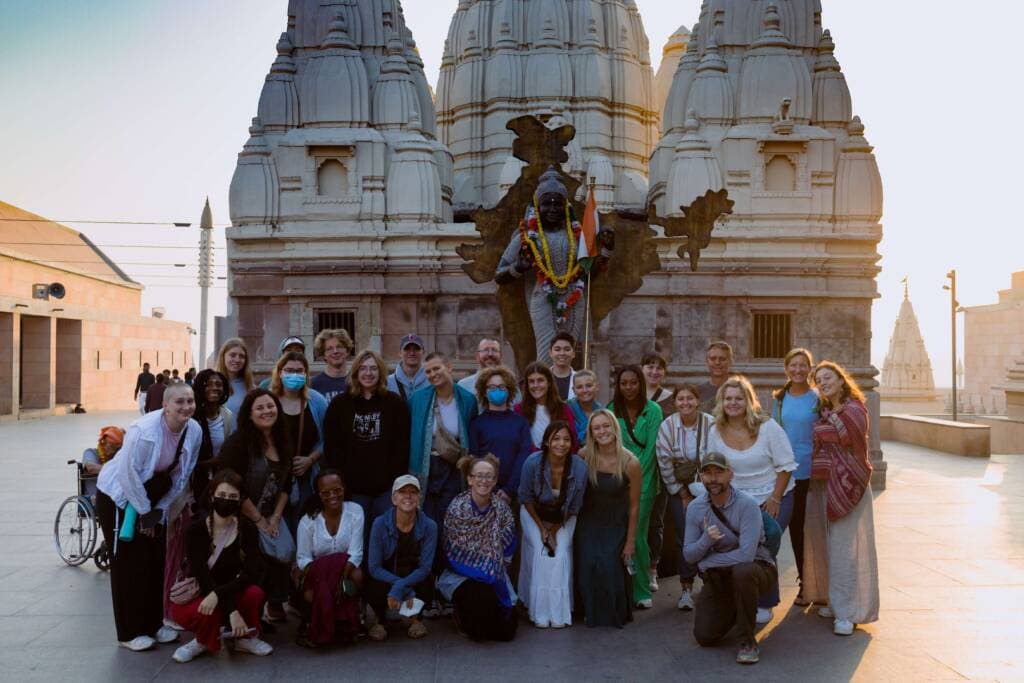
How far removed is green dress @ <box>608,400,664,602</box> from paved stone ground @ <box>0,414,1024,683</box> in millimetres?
215

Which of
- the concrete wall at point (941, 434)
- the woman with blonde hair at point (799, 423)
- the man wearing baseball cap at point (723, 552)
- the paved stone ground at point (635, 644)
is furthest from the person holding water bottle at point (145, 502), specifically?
the concrete wall at point (941, 434)

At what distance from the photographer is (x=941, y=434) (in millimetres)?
17766

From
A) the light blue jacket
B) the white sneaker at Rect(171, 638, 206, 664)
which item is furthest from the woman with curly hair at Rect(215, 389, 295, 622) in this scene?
the light blue jacket

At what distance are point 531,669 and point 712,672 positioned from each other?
3.32 feet

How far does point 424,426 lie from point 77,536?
3.73m

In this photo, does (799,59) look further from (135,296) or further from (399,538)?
(135,296)

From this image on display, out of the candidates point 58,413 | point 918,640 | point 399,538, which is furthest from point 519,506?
point 58,413

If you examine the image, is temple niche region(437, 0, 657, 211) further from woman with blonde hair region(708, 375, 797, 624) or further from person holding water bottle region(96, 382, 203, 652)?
person holding water bottle region(96, 382, 203, 652)

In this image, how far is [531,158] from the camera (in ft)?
30.7

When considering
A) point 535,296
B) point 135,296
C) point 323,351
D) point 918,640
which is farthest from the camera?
point 135,296

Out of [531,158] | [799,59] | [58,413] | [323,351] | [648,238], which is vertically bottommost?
[58,413]

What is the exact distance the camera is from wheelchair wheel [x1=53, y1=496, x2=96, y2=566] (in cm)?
784

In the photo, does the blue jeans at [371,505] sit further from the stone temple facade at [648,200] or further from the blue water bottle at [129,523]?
the stone temple facade at [648,200]

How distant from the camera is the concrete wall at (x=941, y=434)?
16.8 metres
